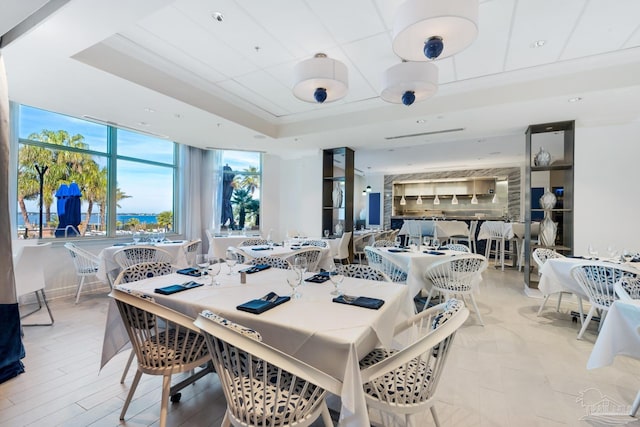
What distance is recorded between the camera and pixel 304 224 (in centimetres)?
721

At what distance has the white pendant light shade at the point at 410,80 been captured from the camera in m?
2.65

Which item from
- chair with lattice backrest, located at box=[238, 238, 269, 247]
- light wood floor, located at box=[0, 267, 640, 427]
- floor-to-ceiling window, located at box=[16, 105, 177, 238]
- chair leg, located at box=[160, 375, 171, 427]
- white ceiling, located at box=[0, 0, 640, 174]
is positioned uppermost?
white ceiling, located at box=[0, 0, 640, 174]

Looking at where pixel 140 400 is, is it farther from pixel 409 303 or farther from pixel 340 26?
pixel 340 26

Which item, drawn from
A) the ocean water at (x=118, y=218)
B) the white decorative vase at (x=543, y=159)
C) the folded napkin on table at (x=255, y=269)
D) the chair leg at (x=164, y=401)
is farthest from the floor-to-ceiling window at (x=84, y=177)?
the white decorative vase at (x=543, y=159)

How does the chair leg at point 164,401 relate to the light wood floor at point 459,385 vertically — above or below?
above

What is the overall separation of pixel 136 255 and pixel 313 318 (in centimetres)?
391

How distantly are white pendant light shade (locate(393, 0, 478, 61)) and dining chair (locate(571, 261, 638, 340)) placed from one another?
2.64 meters

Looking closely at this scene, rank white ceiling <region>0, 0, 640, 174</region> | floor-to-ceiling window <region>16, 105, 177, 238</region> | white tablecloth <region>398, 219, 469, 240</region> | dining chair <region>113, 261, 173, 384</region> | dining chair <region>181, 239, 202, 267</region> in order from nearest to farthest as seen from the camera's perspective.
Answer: dining chair <region>113, 261, 173, 384</region>, white ceiling <region>0, 0, 640, 174</region>, floor-to-ceiling window <region>16, 105, 177, 238</region>, dining chair <region>181, 239, 202, 267</region>, white tablecloth <region>398, 219, 469, 240</region>

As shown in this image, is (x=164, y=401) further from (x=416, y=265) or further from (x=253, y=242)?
(x=253, y=242)

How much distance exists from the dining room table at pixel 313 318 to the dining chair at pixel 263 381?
116 millimetres

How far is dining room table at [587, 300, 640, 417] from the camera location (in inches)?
73.0

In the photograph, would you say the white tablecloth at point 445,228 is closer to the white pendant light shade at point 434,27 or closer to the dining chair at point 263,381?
the white pendant light shade at point 434,27

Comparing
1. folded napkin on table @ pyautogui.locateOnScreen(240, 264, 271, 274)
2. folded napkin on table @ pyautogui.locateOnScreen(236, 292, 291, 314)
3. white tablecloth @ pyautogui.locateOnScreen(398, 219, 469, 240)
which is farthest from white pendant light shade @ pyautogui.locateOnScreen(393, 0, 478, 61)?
white tablecloth @ pyautogui.locateOnScreen(398, 219, 469, 240)

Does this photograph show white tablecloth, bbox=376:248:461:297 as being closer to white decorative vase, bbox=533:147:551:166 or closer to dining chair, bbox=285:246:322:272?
dining chair, bbox=285:246:322:272
